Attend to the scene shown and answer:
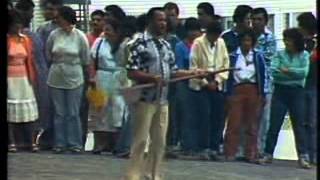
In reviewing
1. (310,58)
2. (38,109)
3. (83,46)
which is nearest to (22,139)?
(38,109)

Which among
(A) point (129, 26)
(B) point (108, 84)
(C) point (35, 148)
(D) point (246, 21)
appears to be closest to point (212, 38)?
(D) point (246, 21)

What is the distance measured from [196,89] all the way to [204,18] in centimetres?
67

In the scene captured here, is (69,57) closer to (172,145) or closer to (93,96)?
(93,96)

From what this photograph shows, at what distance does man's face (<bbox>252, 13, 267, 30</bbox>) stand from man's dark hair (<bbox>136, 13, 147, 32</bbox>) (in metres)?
0.79

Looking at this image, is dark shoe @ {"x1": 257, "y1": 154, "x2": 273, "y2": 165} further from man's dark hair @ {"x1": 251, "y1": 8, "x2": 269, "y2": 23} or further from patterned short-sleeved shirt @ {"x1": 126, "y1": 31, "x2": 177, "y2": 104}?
patterned short-sleeved shirt @ {"x1": 126, "y1": 31, "x2": 177, "y2": 104}

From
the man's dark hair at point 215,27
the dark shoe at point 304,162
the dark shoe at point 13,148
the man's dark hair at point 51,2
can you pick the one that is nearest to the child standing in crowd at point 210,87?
the man's dark hair at point 215,27

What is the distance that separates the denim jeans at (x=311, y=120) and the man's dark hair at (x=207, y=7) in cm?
→ 86

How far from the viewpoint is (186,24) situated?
21.9 feet

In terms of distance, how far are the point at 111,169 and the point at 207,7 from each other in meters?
1.22

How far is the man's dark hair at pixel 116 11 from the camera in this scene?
21.1 ft

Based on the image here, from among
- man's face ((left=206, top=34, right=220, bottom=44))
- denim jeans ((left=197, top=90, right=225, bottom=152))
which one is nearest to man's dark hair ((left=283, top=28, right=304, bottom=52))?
man's face ((left=206, top=34, right=220, bottom=44))

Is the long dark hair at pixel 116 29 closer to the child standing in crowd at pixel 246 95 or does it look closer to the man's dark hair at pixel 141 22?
the man's dark hair at pixel 141 22

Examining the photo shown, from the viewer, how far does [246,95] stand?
7129mm

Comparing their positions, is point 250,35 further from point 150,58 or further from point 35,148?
point 35,148
